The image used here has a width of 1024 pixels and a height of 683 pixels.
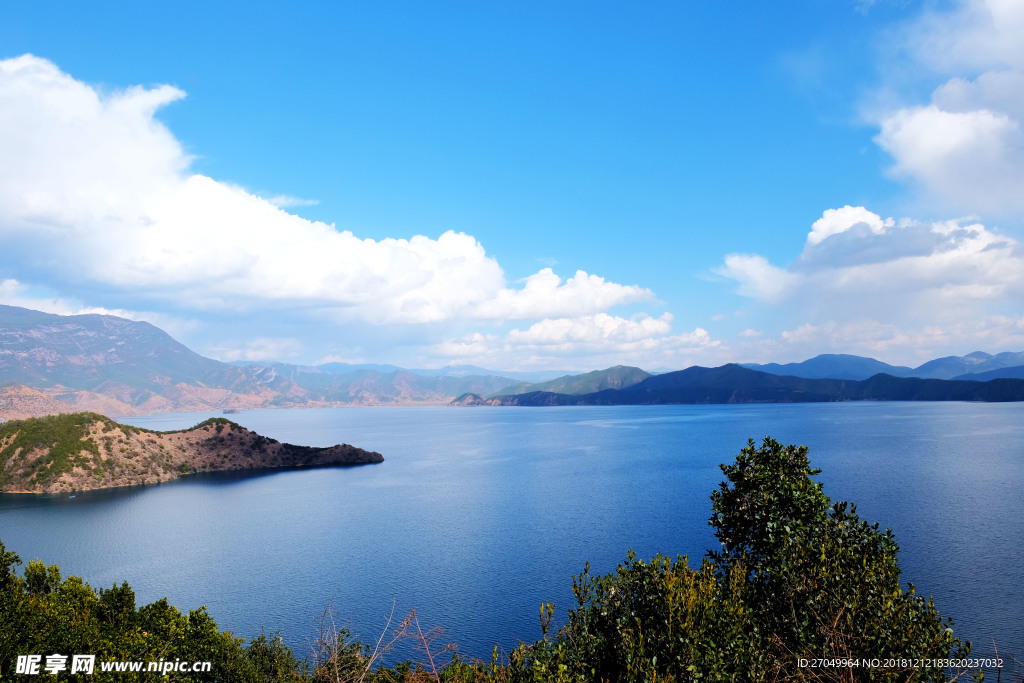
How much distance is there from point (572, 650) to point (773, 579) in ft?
33.6

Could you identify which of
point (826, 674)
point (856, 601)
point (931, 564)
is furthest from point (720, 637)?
point (931, 564)

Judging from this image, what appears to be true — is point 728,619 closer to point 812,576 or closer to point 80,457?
point 812,576

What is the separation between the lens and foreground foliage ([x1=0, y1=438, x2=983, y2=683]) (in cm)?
2019

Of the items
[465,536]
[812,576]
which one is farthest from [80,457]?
[812,576]

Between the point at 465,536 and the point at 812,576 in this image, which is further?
the point at 465,536

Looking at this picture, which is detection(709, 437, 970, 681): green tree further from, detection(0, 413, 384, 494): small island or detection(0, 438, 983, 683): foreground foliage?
detection(0, 413, 384, 494): small island

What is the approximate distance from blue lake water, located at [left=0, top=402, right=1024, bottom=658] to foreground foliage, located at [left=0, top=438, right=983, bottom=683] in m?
30.7

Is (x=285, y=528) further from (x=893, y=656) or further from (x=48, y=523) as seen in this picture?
(x=893, y=656)

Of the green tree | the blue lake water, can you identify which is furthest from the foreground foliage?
the blue lake water

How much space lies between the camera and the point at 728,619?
2262 centimetres

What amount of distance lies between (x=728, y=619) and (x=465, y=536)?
81.5 metres

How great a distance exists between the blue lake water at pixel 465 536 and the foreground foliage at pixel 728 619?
30.7 m

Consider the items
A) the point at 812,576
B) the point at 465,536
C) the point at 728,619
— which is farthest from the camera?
the point at 465,536

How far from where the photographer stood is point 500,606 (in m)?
63.4
